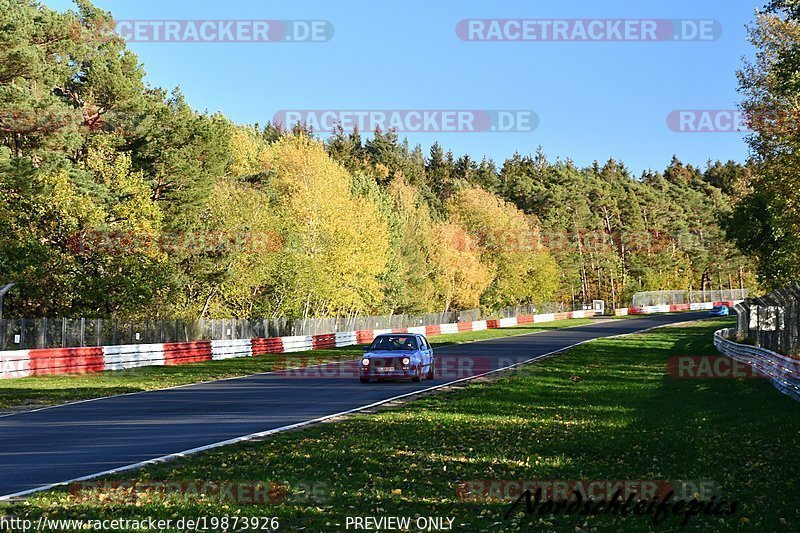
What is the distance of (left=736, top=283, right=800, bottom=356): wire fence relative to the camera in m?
26.5

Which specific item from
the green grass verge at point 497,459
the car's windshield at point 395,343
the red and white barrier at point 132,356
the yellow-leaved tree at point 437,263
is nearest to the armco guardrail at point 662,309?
the yellow-leaved tree at point 437,263

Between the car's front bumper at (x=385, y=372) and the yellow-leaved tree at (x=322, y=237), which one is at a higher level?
the yellow-leaved tree at (x=322, y=237)

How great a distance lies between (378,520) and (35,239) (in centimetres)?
3849

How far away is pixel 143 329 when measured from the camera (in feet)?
140

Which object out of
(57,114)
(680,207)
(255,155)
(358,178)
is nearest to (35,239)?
(57,114)

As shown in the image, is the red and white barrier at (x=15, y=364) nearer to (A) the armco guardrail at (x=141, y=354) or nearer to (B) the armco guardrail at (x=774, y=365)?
(A) the armco guardrail at (x=141, y=354)

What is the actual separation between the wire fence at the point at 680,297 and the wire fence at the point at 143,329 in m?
69.9

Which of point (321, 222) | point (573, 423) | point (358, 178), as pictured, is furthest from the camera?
point (358, 178)

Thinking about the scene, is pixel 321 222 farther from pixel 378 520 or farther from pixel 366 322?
pixel 378 520

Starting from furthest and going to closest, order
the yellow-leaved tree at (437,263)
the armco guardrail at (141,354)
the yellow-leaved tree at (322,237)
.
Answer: the yellow-leaved tree at (437,263) < the yellow-leaved tree at (322,237) < the armco guardrail at (141,354)

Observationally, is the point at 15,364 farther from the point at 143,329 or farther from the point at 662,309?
the point at 662,309

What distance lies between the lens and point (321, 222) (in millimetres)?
63969

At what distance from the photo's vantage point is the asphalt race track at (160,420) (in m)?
12.7

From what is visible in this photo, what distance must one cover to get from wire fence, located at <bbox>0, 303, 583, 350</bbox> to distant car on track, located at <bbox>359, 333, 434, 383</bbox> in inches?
494
